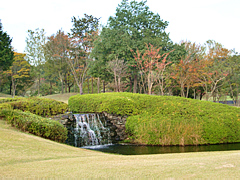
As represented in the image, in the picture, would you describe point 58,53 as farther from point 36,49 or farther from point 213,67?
point 213,67

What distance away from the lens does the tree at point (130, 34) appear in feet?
79.9

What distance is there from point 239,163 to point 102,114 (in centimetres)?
947

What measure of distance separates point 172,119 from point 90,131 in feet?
15.1

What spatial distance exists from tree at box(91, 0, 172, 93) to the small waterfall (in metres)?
12.7

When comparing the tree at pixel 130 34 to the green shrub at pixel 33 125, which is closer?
the green shrub at pixel 33 125

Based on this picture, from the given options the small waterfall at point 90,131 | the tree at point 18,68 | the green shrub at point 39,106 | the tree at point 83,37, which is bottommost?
the small waterfall at point 90,131

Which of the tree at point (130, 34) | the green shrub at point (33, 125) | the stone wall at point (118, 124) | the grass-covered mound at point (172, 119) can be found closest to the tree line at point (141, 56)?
the tree at point (130, 34)

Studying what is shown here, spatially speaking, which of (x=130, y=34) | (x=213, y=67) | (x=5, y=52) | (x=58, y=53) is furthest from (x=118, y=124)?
(x=58, y=53)

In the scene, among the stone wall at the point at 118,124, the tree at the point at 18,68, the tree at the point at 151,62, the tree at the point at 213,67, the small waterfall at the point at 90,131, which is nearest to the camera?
the small waterfall at the point at 90,131

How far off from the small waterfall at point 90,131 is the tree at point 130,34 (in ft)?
41.8

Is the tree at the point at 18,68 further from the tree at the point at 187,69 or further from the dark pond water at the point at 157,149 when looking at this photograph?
the dark pond water at the point at 157,149

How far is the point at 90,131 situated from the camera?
12070 mm

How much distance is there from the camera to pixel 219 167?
4012mm

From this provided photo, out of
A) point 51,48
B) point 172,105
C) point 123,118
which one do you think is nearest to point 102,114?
point 123,118
